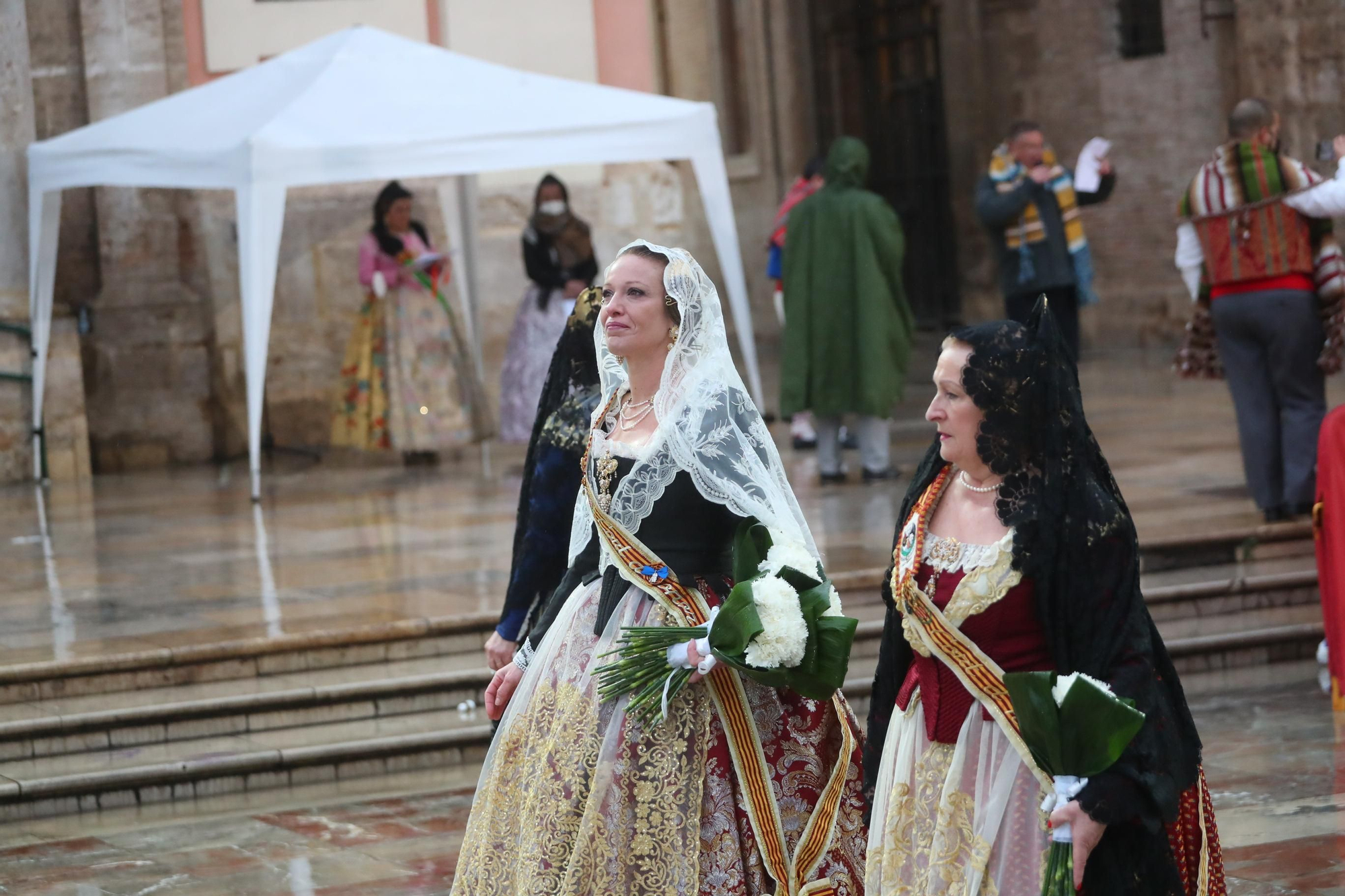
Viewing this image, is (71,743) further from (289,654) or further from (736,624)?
(736,624)

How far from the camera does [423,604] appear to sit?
24.9 ft

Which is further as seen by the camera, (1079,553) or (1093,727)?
(1079,553)

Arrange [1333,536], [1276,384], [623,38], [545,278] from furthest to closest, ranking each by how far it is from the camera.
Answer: [623,38], [545,278], [1276,384], [1333,536]

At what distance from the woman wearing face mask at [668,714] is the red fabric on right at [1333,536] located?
2870mm

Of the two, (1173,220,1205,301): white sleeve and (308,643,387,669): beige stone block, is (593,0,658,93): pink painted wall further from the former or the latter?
(308,643,387,669): beige stone block

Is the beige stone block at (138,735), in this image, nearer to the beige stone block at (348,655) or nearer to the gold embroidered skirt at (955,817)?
the beige stone block at (348,655)

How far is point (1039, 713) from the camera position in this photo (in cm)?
Answer: 312

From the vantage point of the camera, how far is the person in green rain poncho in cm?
1040

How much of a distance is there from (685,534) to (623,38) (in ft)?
38.3

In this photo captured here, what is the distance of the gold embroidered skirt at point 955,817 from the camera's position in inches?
128

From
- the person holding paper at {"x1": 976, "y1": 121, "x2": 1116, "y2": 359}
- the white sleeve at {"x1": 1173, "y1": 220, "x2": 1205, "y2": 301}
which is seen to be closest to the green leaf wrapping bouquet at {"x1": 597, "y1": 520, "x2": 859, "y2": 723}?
the white sleeve at {"x1": 1173, "y1": 220, "x2": 1205, "y2": 301}

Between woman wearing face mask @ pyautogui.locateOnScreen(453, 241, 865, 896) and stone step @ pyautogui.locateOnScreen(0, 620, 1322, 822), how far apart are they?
7.90ft

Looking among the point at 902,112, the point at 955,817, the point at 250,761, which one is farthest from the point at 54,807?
the point at 902,112

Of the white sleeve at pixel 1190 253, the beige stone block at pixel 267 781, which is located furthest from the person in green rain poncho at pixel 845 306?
the beige stone block at pixel 267 781
